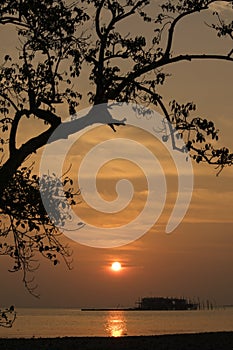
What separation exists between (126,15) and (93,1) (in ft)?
2.83

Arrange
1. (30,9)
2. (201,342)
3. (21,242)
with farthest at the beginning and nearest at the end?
(201,342) < (21,242) < (30,9)

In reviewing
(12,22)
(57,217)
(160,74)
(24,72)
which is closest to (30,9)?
(12,22)

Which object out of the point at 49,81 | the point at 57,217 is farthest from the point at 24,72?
the point at 57,217

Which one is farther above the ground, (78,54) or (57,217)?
(78,54)

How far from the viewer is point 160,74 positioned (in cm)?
1866

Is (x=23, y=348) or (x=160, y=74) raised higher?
(x=160, y=74)

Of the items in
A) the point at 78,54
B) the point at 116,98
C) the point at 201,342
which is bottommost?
the point at 201,342

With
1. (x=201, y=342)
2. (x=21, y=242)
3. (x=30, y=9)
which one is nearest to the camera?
(x=30, y=9)

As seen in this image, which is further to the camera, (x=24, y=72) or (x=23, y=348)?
(x=23, y=348)

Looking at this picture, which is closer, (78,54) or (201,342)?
(78,54)

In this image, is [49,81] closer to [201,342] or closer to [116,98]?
[116,98]

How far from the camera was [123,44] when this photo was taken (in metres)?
18.8

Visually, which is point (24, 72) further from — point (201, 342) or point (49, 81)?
point (201, 342)

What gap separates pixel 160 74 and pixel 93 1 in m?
2.32
